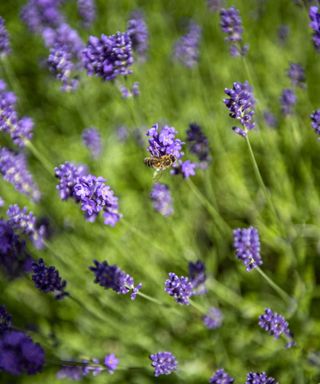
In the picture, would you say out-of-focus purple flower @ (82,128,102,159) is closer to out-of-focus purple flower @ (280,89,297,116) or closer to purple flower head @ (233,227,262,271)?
out-of-focus purple flower @ (280,89,297,116)

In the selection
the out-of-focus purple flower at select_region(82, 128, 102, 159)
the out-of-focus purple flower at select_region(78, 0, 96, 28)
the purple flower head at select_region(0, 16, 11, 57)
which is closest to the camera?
the purple flower head at select_region(0, 16, 11, 57)

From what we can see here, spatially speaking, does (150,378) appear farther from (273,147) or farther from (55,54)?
(55,54)

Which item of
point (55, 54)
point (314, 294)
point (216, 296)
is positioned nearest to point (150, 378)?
point (216, 296)

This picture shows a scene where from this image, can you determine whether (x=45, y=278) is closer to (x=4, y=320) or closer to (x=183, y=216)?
(x=4, y=320)

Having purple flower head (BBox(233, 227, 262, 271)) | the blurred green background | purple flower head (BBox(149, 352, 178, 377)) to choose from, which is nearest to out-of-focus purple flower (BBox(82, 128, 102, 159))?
the blurred green background

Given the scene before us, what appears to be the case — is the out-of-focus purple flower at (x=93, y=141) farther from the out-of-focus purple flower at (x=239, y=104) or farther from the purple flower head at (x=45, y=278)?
the out-of-focus purple flower at (x=239, y=104)

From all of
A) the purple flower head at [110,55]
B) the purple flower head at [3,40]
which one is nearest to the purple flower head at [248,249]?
the purple flower head at [110,55]
